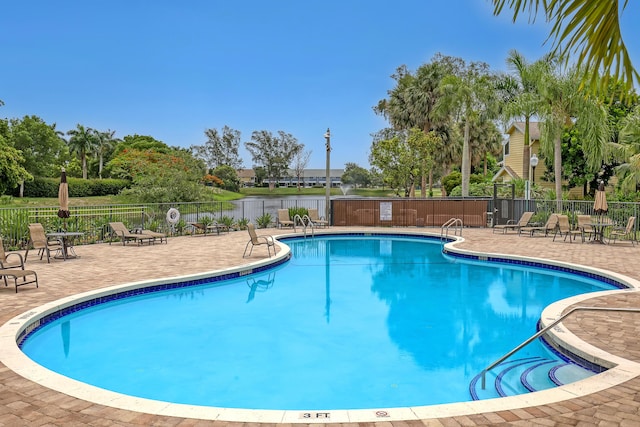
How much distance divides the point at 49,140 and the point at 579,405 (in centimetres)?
6341

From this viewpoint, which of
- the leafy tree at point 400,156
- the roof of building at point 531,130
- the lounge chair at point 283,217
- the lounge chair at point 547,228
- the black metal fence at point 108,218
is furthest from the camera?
the roof of building at point 531,130

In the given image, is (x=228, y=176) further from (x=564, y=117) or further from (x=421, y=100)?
(x=564, y=117)

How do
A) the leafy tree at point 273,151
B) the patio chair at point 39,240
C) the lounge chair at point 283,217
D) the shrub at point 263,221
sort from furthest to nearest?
1. the leafy tree at point 273,151
2. the shrub at point 263,221
3. the lounge chair at point 283,217
4. the patio chair at point 39,240

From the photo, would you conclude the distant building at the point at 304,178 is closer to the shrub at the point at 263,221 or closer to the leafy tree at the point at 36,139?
the leafy tree at the point at 36,139

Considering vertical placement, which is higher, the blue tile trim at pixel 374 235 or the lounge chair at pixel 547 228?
the lounge chair at pixel 547 228

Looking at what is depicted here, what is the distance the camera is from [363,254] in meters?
15.5

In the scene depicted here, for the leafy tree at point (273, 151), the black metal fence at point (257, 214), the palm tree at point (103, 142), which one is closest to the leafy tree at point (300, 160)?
the leafy tree at point (273, 151)

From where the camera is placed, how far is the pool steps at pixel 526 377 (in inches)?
204

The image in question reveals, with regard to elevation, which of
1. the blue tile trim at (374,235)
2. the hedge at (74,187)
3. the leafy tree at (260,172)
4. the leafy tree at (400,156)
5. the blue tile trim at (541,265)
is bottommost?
the blue tile trim at (541,265)

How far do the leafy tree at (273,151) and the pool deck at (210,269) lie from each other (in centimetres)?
5859

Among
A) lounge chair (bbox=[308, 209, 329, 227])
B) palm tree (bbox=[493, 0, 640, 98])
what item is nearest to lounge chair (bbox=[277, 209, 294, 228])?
lounge chair (bbox=[308, 209, 329, 227])

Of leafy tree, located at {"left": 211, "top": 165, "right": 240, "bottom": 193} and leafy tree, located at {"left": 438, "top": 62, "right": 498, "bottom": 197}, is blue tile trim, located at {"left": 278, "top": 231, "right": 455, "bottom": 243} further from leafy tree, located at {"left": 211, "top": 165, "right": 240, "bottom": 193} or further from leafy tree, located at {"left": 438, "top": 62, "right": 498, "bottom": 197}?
leafy tree, located at {"left": 211, "top": 165, "right": 240, "bottom": 193}

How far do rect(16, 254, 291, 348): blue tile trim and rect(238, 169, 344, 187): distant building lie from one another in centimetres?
4947

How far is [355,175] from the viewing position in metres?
70.2
